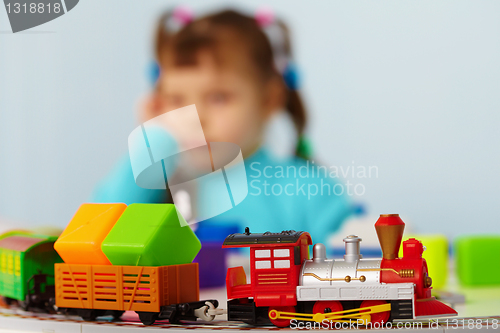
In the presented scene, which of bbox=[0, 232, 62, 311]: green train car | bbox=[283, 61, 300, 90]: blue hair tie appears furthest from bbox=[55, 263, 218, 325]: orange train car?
bbox=[283, 61, 300, 90]: blue hair tie

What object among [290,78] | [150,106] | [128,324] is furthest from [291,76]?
[128,324]

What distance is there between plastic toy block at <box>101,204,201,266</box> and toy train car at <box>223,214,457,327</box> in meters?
0.25

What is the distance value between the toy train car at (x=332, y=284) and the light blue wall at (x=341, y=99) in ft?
4.51

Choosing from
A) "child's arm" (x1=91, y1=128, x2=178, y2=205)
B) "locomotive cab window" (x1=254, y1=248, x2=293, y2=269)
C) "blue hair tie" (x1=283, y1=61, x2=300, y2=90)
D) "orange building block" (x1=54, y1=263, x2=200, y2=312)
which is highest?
"blue hair tie" (x1=283, y1=61, x2=300, y2=90)

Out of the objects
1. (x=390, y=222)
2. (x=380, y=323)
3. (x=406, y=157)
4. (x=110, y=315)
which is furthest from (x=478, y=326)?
(x=406, y=157)

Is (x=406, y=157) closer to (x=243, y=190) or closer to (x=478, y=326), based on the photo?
(x=243, y=190)

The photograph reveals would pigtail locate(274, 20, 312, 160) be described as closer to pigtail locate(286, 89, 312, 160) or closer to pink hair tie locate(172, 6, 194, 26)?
pigtail locate(286, 89, 312, 160)

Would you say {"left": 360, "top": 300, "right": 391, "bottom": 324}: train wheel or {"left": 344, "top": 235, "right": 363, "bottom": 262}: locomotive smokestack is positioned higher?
{"left": 344, "top": 235, "right": 363, "bottom": 262}: locomotive smokestack

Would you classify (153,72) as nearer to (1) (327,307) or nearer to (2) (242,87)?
(2) (242,87)

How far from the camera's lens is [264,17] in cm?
505

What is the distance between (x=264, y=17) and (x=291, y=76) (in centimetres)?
59

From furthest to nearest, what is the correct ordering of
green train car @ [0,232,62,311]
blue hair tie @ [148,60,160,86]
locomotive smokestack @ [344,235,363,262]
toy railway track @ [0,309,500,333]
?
blue hair tie @ [148,60,160,86], green train car @ [0,232,62,311], locomotive smokestack @ [344,235,363,262], toy railway track @ [0,309,500,333]

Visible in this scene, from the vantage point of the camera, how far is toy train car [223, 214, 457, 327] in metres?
1.77

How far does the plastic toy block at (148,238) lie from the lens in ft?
6.41
